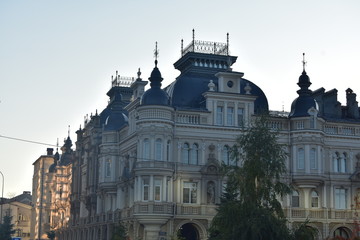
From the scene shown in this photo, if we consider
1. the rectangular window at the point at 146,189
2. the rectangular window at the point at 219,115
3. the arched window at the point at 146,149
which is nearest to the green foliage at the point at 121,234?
the rectangular window at the point at 146,189

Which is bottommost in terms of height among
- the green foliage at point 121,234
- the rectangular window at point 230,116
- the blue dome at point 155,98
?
the green foliage at point 121,234

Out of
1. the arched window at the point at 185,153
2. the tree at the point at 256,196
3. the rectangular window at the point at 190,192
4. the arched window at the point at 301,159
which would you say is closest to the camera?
the tree at the point at 256,196

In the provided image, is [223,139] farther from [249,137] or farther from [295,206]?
[249,137]

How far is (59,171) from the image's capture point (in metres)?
117

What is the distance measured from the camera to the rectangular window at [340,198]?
6769cm

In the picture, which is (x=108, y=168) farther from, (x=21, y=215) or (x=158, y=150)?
(x=21, y=215)

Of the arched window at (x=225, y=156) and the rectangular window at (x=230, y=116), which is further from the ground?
the rectangular window at (x=230, y=116)

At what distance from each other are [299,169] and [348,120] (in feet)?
30.9

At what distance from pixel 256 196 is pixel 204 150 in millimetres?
17039

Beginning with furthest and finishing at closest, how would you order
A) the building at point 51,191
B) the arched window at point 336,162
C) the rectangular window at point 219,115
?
1. the building at point 51,191
2. the arched window at point 336,162
3. the rectangular window at point 219,115

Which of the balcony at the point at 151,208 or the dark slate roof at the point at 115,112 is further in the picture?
the dark slate roof at the point at 115,112

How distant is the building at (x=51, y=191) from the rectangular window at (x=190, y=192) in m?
42.8

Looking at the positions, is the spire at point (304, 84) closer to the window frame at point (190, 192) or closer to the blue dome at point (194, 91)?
the blue dome at point (194, 91)

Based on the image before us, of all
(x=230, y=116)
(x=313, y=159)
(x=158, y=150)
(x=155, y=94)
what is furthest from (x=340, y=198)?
(x=155, y=94)
